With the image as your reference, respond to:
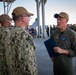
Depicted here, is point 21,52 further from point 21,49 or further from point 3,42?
point 3,42

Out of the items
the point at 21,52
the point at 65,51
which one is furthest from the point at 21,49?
the point at 65,51

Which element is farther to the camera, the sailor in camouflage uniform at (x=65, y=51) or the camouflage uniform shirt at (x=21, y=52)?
the sailor in camouflage uniform at (x=65, y=51)

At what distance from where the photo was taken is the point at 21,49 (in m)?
2.25

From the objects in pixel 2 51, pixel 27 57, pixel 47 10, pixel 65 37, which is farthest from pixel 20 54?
pixel 47 10

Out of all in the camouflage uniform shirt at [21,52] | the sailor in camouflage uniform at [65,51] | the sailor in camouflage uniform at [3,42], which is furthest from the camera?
the sailor in camouflage uniform at [65,51]

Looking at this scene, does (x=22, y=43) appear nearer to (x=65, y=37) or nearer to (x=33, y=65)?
(x=33, y=65)

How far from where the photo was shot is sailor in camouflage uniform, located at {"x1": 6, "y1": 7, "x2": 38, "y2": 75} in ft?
7.36

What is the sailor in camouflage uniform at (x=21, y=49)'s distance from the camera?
2.24 meters

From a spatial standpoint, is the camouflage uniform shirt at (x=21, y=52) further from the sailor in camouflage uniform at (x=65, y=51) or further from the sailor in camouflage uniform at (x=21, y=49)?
the sailor in camouflage uniform at (x=65, y=51)

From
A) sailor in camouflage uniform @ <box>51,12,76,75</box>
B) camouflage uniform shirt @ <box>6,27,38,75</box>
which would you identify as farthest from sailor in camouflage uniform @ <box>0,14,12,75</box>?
sailor in camouflage uniform @ <box>51,12,76,75</box>

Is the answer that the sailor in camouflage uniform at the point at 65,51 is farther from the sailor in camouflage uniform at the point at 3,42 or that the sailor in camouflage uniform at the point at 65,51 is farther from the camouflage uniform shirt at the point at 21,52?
the camouflage uniform shirt at the point at 21,52

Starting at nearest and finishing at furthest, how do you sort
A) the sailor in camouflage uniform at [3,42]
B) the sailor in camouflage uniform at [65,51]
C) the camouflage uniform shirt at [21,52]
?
1. the camouflage uniform shirt at [21,52]
2. the sailor in camouflage uniform at [3,42]
3. the sailor in camouflage uniform at [65,51]

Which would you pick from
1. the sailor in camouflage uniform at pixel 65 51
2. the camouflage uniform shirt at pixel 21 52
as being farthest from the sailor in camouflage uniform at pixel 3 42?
the sailor in camouflage uniform at pixel 65 51

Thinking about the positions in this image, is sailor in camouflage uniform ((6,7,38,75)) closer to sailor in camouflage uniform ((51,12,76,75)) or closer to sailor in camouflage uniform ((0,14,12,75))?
sailor in camouflage uniform ((0,14,12,75))
